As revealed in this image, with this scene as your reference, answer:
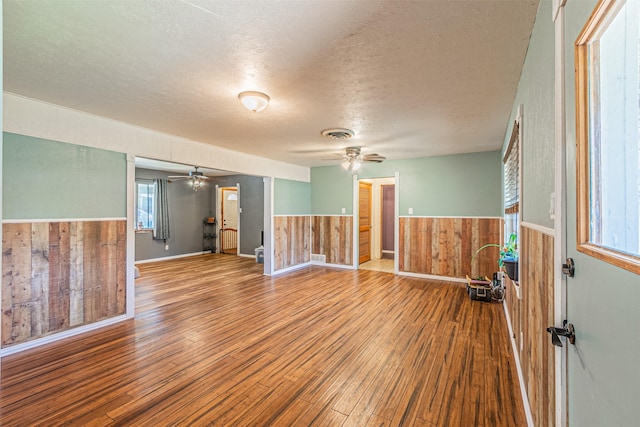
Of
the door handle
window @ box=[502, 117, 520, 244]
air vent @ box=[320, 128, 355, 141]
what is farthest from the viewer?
air vent @ box=[320, 128, 355, 141]

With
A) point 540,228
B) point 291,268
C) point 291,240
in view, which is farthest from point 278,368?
point 291,240

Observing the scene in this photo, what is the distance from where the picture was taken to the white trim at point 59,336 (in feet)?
9.11

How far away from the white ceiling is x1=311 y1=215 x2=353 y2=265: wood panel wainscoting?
3401 millimetres


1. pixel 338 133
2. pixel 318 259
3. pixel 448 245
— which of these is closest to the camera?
pixel 338 133

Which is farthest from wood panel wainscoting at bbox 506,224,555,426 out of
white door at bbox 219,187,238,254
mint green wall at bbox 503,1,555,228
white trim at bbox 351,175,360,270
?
white door at bbox 219,187,238,254

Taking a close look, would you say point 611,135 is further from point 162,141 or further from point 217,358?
point 162,141

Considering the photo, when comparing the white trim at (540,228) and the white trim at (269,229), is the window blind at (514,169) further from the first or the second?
the white trim at (269,229)

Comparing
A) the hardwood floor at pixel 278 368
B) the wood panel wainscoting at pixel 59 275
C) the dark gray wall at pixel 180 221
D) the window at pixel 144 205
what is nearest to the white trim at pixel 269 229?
the hardwood floor at pixel 278 368

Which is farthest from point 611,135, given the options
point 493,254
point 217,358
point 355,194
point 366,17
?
point 355,194

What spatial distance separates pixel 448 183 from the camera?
5.55 meters

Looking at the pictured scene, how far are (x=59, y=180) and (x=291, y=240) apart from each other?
4194mm

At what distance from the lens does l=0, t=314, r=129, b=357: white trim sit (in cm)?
278

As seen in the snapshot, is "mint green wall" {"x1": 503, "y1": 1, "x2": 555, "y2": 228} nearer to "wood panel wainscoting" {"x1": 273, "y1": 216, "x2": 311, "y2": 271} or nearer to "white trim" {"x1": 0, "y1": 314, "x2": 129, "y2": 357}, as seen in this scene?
"white trim" {"x1": 0, "y1": 314, "x2": 129, "y2": 357}

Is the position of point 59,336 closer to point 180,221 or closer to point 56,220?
point 56,220
